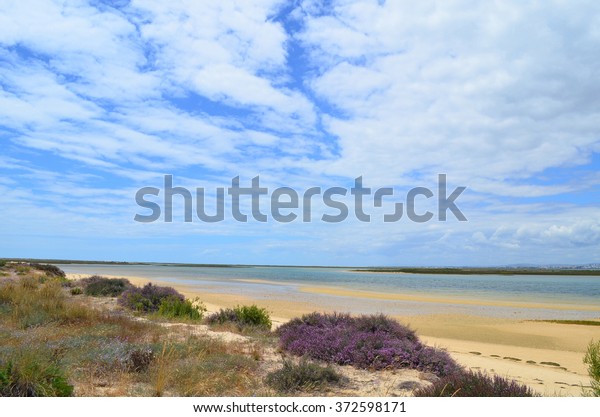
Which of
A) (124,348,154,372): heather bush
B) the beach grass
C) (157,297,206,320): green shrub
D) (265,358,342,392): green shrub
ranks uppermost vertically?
(124,348,154,372): heather bush

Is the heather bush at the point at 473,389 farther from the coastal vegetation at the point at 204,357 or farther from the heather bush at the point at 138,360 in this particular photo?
the heather bush at the point at 138,360

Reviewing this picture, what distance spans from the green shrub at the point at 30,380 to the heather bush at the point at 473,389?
4.96 m

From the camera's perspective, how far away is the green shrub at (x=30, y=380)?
575 cm

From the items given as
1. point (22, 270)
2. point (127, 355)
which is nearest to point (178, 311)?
point (127, 355)

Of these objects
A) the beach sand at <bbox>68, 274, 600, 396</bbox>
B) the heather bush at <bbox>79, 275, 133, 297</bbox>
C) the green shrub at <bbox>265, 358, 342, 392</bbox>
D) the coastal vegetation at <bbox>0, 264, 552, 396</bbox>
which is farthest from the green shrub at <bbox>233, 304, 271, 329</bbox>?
the heather bush at <bbox>79, 275, 133, 297</bbox>

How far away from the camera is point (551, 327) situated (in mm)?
20844

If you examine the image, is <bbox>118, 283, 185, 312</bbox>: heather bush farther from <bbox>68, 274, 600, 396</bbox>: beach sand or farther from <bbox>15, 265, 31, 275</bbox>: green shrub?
<bbox>15, 265, 31, 275</bbox>: green shrub

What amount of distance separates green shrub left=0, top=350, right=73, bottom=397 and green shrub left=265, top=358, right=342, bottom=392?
2971mm

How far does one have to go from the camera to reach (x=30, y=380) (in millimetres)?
5824

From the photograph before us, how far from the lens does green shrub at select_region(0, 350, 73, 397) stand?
575cm

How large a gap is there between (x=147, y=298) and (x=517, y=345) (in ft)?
48.2

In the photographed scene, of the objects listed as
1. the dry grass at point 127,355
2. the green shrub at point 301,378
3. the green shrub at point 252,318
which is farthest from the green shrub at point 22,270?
the green shrub at point 301,378

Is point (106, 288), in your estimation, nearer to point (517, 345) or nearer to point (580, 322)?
point (517, 345)
